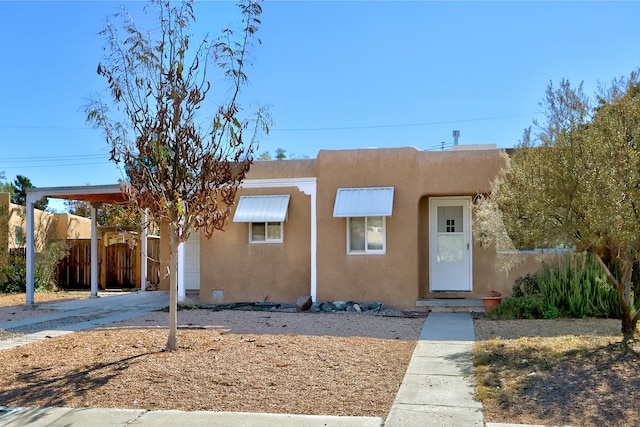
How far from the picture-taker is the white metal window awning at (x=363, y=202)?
44.2 ft

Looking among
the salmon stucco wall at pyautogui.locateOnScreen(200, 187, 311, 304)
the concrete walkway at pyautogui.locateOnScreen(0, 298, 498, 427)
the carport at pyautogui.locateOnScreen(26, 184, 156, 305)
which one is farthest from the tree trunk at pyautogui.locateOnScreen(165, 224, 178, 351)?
the carport at pyautogui.locateOnScreen(26, 184, 156, 305)

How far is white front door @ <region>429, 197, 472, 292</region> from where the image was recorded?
14.2 metres

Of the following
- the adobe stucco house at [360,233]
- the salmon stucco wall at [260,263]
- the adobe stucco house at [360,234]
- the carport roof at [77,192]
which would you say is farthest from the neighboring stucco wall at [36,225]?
the adobe stucco house at [360,233]

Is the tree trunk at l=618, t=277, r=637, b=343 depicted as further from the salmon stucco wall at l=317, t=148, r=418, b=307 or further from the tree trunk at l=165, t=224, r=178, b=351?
the tree trunk at l=165, t=224, r=178, b=351

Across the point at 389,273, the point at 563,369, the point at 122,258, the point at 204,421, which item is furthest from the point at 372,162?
the point at 122,258

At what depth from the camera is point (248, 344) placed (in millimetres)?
8750

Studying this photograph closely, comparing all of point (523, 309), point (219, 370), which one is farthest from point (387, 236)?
point (219, 370)

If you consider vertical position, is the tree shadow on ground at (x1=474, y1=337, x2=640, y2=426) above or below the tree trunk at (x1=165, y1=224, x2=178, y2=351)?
below

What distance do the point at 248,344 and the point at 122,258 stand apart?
14.3 m

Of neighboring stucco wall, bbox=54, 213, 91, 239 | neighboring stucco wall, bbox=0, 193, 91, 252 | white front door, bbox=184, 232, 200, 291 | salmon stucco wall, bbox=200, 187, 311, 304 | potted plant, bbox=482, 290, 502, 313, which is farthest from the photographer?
neighboring stucco wall, bbox=54, 213, 91, 239

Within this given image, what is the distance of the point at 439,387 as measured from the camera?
6.46 meters

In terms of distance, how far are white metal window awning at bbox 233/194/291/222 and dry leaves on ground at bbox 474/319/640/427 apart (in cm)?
626

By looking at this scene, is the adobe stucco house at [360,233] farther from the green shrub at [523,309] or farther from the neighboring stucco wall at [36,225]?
the neighboring stucco wall at [36,225]

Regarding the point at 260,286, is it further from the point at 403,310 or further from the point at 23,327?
the point at 23,327
